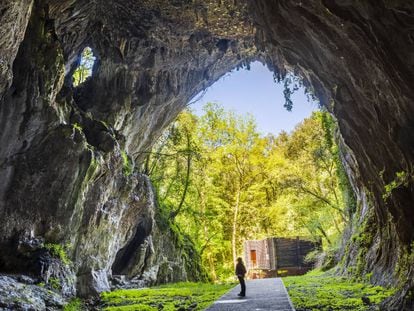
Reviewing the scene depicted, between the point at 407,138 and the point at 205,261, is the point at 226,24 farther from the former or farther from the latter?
the point at 205,261

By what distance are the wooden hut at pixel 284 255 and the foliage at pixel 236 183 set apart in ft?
4.01

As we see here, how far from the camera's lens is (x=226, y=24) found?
19.7 metres

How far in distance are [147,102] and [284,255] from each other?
17.0 m

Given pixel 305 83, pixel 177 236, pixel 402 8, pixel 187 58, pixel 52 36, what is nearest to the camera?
pixel 402 8

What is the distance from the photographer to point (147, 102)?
21891 mm

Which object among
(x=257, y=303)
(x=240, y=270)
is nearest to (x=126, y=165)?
(x=240, y=270)

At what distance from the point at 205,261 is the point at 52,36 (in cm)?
2669

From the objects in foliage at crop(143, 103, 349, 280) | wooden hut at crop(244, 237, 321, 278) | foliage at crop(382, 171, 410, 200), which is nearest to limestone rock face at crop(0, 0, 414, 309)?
foliage at crop(382, 171, 410, 200)

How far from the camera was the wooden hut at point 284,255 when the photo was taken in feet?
95.2

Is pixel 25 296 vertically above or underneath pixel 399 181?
underneath

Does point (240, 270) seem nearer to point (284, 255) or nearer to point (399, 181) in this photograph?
point (399, 181)

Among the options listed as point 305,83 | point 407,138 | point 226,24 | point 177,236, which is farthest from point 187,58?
point 407,138

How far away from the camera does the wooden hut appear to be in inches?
1143

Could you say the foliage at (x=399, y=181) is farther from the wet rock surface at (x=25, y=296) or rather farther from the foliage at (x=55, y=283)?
the foliage at (x=55, y=283)
